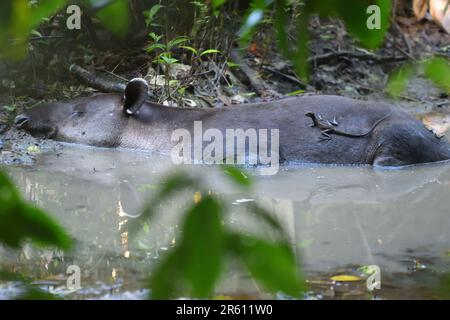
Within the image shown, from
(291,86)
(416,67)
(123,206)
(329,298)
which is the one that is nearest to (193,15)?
(291,86)

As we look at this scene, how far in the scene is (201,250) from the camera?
1.06 m

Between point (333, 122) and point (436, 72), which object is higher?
point (333, 122)

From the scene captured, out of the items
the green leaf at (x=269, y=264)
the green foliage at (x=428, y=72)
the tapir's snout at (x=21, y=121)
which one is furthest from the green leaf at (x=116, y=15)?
the tapir's snout at (x=21, y=121)

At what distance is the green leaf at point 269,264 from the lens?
1.06m

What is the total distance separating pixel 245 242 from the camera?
43.7 inches

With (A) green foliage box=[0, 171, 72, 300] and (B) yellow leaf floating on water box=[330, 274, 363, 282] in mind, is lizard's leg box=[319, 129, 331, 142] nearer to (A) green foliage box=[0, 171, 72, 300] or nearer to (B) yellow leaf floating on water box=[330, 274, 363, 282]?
(B) yellow leaf floating on water box=[330, 274, 363, 282]

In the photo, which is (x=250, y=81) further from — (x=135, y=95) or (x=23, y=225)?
(x=23, y=225)

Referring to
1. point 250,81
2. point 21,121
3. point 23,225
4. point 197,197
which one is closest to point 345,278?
point 197,197

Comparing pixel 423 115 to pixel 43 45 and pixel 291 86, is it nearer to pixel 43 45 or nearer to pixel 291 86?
pixel 291 86

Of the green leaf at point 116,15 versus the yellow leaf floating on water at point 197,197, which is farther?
the green leaf at point 116,15

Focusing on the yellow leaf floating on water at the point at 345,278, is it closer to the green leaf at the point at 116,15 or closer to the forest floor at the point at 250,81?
the green leaf at the point at 116,15

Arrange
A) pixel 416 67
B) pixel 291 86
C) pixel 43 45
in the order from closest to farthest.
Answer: pixel 416 67 < pixel 43 45 < pixel 291 86

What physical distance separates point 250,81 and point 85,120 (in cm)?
265

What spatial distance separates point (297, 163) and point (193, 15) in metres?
3.19
